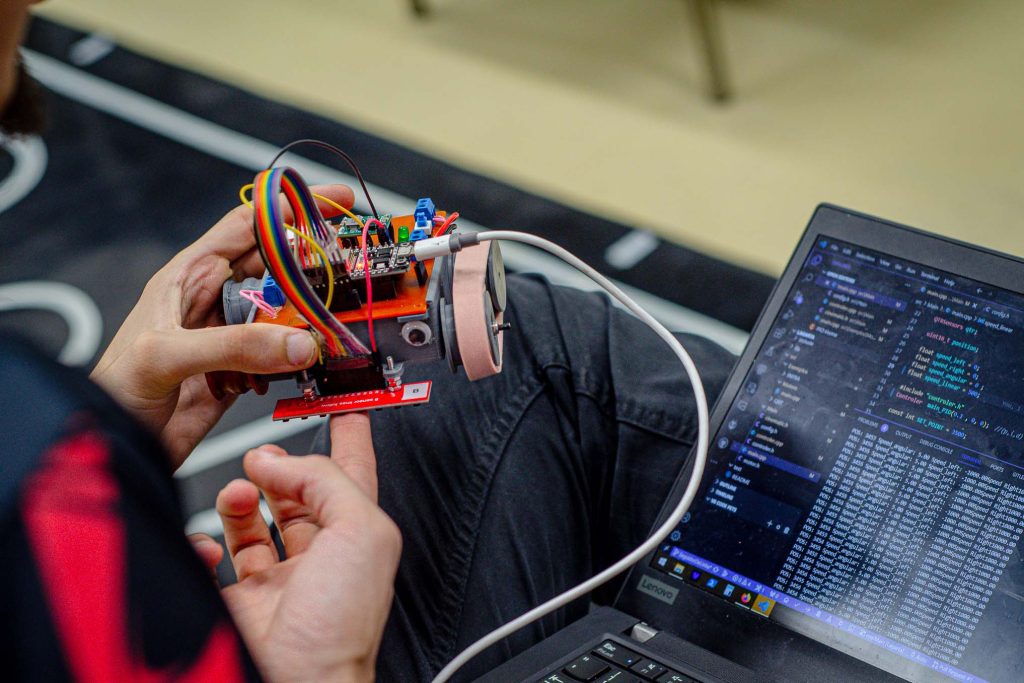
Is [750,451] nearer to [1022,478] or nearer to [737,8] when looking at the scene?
[1022,478]

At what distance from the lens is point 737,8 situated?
244cm

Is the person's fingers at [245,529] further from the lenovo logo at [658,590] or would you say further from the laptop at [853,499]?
the lenovo logo at [658,590]


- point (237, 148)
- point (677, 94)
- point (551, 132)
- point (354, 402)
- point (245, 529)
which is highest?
point (677, 94)

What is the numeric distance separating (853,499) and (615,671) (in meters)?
0.23

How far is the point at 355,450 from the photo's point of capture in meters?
0.78

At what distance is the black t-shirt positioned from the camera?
0.46 m

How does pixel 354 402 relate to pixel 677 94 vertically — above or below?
below

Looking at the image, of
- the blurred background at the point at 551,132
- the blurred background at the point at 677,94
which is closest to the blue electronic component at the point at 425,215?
the blurred background at the point at 551,132

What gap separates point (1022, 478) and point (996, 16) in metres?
1.90

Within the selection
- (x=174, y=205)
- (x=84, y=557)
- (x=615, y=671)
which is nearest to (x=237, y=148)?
(x=174, y=205)

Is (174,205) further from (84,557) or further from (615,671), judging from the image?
(84,557)

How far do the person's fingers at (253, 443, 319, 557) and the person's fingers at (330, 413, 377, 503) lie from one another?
4cm

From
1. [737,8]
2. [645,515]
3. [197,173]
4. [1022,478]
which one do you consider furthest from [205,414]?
[737,8]

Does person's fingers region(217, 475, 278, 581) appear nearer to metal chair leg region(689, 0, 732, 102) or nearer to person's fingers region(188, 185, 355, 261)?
person's fingers region(188, 185, 355, 261)
